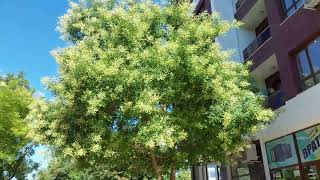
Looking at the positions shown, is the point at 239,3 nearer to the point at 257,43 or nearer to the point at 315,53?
the point at 257,43

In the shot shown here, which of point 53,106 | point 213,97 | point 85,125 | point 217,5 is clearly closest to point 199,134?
point 213,97

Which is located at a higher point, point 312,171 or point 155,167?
point 155,167

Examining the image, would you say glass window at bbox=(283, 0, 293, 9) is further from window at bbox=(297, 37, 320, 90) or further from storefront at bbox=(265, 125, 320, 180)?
storefront at bbox=(265, 125, 320, 180)

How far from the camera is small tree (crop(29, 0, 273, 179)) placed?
1233 centimetres

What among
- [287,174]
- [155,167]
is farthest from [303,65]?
[155,167]

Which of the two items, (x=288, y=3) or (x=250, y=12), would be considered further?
(x=250, y=12)

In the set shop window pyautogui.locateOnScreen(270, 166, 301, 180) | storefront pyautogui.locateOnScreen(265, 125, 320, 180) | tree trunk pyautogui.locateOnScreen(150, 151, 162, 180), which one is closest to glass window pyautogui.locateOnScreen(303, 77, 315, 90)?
storefront pyautogui.locateOnScreen(265, 125, 320, 180)

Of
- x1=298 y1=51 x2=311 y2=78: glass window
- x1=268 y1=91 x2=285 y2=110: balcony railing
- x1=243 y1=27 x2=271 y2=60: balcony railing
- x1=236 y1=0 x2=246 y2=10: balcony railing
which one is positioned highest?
x1=236 y1=0 x2=246 y2=10: balcony railing

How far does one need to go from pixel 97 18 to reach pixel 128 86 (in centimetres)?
477

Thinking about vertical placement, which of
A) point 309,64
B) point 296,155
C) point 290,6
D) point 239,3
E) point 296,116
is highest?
point 239,3

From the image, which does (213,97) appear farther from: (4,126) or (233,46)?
(4,126)

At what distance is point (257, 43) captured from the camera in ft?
67.8

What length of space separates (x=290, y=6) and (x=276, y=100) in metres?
4.19

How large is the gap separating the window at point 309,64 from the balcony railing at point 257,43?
3.96 metres
